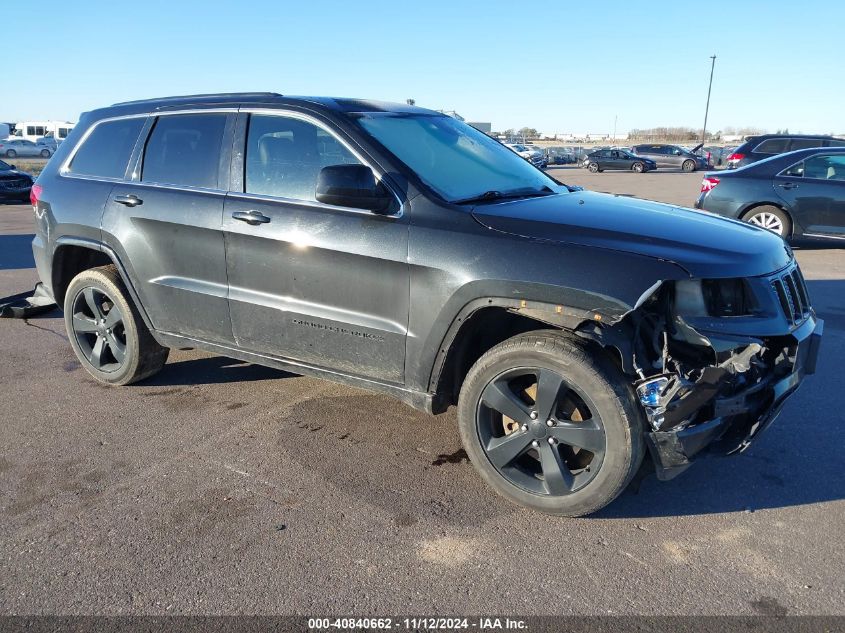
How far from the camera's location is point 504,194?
3.89 metres

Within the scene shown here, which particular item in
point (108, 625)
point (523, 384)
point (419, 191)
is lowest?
A: point (108, 625)

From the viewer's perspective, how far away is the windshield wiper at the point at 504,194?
3634mm

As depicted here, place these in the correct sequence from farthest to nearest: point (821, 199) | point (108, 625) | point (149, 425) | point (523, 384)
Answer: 1. point (821, 199)
2. point (149, 425)
3. point (523, 384)
4. point (108, 625)

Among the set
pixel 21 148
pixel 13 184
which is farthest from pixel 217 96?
pixel 21 148

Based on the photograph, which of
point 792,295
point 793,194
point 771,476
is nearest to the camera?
point 792,295

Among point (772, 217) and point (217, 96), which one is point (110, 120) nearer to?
point (217, 96)

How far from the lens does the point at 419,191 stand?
3504mm

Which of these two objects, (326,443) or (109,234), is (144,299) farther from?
(326,443)

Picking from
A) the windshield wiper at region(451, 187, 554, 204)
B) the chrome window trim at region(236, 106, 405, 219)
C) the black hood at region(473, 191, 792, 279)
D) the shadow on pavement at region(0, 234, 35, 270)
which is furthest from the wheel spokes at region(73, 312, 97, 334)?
the shadow on pavement at region(0, 234, 35, 270)

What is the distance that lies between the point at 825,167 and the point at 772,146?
15.6 ft

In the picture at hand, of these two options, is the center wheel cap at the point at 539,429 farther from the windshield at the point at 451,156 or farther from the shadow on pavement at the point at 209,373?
the shadow on pavement at the point at 209,373

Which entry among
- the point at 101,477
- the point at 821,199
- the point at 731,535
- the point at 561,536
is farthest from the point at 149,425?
the point at 821,199

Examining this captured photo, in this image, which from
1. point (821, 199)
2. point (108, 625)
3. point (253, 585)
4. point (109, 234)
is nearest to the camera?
point (108, 625)

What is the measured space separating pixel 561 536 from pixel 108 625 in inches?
73.2
